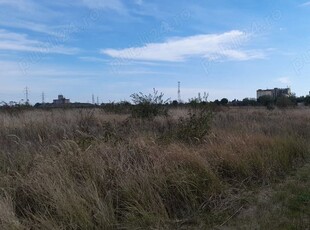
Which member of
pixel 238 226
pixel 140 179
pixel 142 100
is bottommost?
pixel 238 226

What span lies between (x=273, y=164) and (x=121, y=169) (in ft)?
13.5

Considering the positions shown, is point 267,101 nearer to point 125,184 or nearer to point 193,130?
point 193,130

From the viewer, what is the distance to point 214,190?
6.51m

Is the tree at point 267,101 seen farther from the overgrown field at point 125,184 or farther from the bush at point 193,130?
the overgrown field at point 125,184

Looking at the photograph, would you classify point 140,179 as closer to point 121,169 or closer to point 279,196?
point 121,169

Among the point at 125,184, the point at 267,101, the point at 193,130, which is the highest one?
the point at 267,101

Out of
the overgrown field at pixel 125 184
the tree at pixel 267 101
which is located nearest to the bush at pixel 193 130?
the overgrown field at pixel 125 184

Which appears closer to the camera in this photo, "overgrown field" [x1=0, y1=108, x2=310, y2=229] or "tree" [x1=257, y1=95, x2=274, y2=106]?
"overgrown field" [x1=0, y1=108, x2=310, y2=229]

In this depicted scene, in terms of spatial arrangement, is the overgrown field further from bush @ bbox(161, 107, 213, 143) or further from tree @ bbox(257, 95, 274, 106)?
tree @ bbox(257, 95, 274, 106)

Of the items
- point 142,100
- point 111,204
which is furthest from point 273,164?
point 142,100

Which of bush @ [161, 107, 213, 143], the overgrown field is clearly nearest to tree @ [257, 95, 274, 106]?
bush @ [161, 107, 213, 143]

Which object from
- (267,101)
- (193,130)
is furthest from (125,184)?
(267,101)

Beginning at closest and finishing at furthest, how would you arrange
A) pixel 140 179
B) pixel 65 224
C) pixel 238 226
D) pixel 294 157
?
1. pixel 65 224
2. pixel 238 226
3. pixel 140 179
4. pixel 294 157

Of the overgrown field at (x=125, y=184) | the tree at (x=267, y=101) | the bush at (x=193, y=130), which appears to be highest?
the tree at (x=267, y=101)
